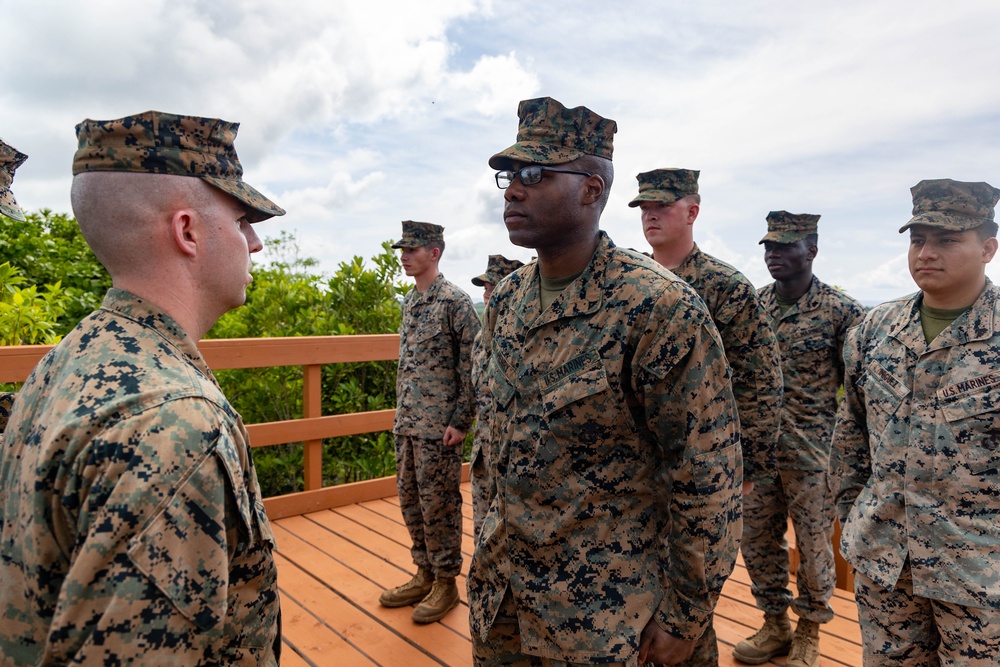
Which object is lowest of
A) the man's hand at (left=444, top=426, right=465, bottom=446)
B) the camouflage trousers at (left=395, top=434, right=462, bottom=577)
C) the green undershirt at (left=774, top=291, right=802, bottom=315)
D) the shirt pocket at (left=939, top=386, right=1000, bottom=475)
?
the camouflage trousers at (left=395, top=434, right=462, bottom=577)

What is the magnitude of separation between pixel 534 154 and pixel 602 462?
95cm

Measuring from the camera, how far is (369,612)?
150 inches

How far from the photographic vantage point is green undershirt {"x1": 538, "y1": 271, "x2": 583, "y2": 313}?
2.13 meters

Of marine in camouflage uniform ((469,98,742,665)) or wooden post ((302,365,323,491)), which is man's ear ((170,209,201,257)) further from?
wooden post ((302,365,323,491))

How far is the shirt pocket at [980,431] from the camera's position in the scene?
229cm

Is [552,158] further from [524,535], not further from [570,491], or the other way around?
[524,535]

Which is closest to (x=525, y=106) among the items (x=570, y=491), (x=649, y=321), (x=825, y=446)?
(x=649, y=321)

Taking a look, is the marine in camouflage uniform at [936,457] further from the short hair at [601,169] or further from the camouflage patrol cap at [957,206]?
the short hair at [601,169]

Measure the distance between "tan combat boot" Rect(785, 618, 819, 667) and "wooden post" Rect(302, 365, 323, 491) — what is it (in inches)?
141

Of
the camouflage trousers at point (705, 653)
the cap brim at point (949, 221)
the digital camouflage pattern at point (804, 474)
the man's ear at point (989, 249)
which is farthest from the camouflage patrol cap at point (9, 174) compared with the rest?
the man's ear at point (989, 249)

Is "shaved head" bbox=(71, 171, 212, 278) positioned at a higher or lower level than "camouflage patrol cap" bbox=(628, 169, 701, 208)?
lower

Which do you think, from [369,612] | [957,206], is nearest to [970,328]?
[957,206]

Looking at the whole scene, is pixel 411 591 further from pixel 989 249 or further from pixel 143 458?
pixel 989 249

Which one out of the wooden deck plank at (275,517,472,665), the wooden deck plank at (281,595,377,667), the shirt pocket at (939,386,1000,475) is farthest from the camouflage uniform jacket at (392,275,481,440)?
the shirt pocket at (939,386,1000,475)
